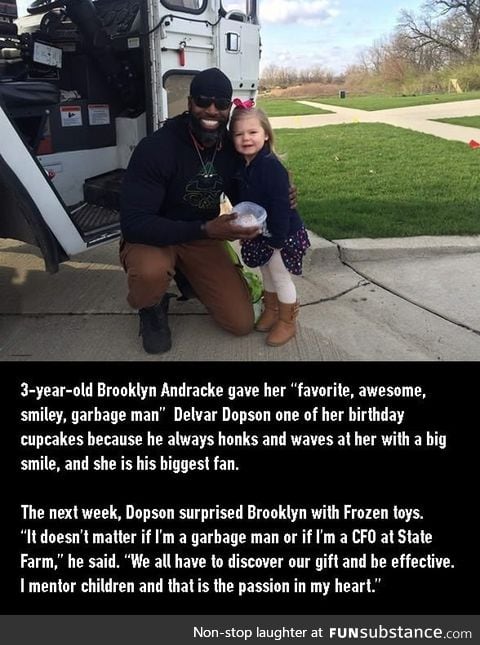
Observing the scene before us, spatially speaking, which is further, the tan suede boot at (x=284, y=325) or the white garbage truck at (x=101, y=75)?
the white garbage truck at (x=101, y=75)

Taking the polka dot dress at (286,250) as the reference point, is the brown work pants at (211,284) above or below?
below

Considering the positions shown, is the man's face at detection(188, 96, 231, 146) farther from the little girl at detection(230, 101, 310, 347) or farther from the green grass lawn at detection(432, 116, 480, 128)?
the green grass lawn at detection(432, 116, 480, 128)

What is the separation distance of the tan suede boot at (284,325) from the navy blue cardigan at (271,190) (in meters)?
0.40

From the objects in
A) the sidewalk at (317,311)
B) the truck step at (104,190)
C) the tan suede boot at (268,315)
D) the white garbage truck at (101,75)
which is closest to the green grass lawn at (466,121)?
the sidewalk at (317,311)

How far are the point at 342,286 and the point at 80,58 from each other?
264 cm

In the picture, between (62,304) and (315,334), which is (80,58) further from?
(315,334)

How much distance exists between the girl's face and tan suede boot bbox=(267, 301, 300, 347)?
0.89 meters

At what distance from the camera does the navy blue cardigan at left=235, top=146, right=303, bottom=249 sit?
10.3ft

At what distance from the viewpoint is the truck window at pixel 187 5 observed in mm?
3992

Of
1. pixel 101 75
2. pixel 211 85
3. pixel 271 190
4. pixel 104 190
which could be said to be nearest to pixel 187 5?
pixel 101 75

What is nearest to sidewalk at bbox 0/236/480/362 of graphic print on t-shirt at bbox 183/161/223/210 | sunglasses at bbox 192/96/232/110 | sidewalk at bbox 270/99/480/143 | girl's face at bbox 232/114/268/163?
graphic print on t-shirt at bbox 183/161/223/210

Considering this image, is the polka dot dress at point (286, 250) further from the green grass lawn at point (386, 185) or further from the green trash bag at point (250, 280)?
the green grass lawn at point (386, 185)

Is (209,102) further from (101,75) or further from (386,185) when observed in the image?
(386,185)

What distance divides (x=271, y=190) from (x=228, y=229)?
0.37 metres
